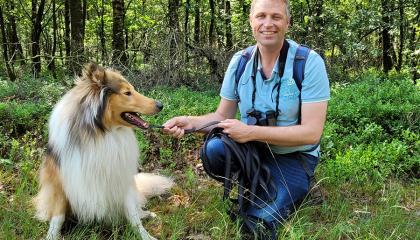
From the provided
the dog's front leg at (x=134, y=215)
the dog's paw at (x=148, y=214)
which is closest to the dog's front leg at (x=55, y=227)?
the dog's front leg at (x=134, y=215)

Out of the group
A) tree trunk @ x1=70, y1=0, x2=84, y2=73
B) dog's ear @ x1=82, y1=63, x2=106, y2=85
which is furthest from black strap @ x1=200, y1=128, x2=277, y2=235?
tree trunk @ x1=70, y1=0, x2=84, y2=73

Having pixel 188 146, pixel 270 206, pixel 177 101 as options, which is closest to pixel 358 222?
pixel 270 206

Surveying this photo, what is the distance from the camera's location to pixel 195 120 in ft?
10.6

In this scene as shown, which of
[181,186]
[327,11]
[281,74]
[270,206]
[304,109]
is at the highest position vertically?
[327,11]

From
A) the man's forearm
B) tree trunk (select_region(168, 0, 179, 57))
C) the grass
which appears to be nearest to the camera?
the man's forearm

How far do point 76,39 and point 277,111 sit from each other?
263 inches

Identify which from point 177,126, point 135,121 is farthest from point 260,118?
point 135,121

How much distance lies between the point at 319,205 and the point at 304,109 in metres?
0.93

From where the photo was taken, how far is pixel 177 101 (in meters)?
6.13

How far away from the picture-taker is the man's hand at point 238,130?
288 centimetres

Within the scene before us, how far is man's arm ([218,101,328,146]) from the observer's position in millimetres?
2871

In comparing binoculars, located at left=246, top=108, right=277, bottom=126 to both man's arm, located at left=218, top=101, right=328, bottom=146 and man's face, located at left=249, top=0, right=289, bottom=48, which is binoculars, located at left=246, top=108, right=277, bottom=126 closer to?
man's arm, located at left=218, top=101, right=328, bottom=146

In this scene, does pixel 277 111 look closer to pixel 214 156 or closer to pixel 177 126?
pixel 214 156

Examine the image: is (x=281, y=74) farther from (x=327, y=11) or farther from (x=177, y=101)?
(x=327, y=11)
